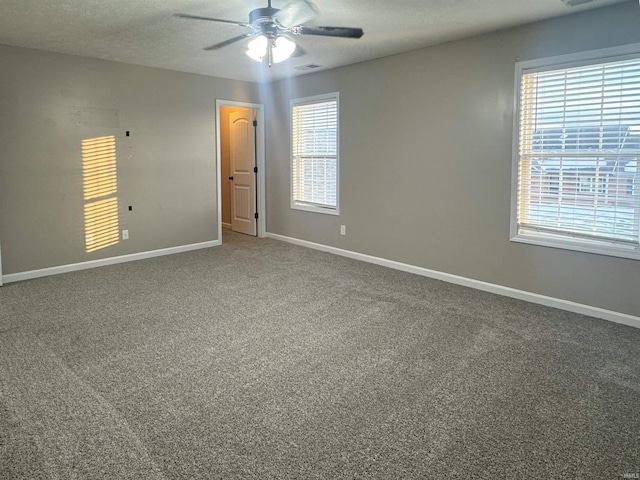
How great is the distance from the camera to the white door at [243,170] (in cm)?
709

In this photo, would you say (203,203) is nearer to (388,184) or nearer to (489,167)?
(388,184)

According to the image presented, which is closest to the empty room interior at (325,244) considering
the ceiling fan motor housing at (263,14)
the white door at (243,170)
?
the ceiling fan motor housing at (263,14)

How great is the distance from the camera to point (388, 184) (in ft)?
17.3

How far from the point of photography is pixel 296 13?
11.7 feet

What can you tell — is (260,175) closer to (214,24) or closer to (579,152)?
(214,24)

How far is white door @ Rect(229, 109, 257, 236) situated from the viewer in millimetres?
7094

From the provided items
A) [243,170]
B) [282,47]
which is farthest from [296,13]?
[243,170]

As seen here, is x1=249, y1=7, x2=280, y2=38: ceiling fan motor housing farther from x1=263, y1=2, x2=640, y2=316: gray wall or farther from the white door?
the white door

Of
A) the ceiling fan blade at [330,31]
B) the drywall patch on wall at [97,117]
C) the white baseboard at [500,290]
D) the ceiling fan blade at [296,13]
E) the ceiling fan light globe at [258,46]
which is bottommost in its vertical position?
the white baseboard at [500,290]

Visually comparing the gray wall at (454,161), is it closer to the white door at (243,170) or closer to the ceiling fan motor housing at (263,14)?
the white door at (243,170)

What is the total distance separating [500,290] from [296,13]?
10.2ft

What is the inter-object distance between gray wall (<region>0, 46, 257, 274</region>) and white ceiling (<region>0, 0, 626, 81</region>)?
0.33m

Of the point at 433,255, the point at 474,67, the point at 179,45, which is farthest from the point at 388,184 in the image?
the point at 179,45

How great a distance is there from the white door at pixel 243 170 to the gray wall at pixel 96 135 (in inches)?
24.3
